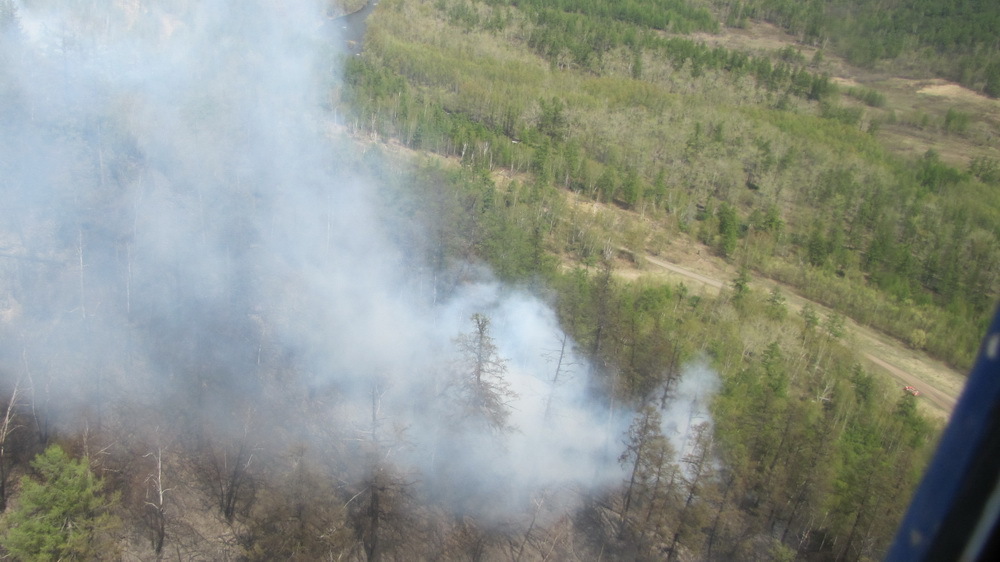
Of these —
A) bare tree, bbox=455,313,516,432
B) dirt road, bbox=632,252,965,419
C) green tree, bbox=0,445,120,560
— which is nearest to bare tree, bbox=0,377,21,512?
green tree, bbox=0,445,120,560

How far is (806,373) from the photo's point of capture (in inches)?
1055

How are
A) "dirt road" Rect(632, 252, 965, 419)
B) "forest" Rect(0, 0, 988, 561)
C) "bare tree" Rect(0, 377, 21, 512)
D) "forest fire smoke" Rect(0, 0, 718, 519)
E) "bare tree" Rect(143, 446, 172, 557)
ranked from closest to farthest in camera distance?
1. "bare tree" Rect(143, 446, 172, 557)
2. "bare tree" Rect(0, 377, 21, 512)
3. "forest" Rect(0, 0, 988, 561)
4. "forest fire smoke" Rect(0, 0, 718, 519)
5. "dirt road" Rect(632, 252, 965, 419)

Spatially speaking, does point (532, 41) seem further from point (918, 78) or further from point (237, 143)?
point (237, 143)

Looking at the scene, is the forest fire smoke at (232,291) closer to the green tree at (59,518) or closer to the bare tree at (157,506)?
the bare tree at (157,506)

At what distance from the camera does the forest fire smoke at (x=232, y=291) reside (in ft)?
61.9

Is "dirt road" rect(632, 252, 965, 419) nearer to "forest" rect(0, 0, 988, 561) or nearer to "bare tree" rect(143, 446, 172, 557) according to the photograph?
"forest" rect(0, 0, 988, 561)

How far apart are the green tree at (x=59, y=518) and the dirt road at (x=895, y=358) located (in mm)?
27600

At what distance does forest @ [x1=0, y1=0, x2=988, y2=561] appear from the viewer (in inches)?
675

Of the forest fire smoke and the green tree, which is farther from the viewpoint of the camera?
the forest fire smoke

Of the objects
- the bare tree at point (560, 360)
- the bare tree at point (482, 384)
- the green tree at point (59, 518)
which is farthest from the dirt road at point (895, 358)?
the green tree at point (59, 518)

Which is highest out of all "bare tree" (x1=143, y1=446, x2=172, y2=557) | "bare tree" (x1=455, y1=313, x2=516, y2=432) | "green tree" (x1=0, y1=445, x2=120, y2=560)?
"bare tree" (x1=455, y1=313, x2=516, y2=432)

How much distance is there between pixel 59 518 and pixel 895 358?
108 feet

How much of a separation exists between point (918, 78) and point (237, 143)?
6727 cm

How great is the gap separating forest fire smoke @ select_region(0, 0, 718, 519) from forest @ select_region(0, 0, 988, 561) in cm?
9
